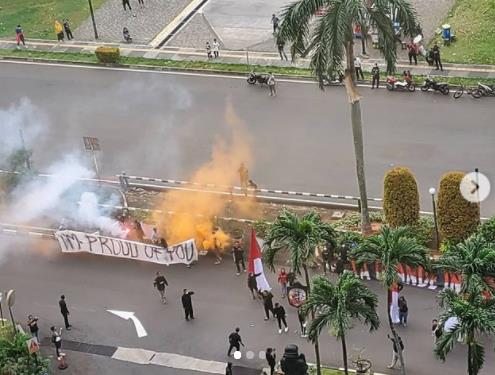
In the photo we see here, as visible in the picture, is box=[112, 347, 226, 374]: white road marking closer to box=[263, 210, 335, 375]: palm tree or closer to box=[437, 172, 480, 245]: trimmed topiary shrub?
box=[263, 210, 335, 375]: palm tree

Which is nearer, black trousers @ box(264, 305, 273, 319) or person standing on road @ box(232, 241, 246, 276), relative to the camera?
black trousers @ box(264, 305, 273, 319)

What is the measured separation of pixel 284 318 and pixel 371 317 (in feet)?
18.3

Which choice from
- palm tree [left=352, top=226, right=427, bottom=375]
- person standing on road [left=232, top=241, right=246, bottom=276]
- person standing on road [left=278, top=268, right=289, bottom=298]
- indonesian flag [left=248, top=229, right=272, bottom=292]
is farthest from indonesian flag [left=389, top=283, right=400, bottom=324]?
person standing on road [left=232, top=241, right=246, bottom=276]

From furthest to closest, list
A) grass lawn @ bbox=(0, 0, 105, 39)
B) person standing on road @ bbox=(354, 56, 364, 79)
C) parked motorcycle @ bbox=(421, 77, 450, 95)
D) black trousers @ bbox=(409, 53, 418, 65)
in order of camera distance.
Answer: grass lawn @ bbox=(0, 0, 105, 39)
black trousers @ bbox=(409, 53, 418, 65)
person standing on road @ bbox=(354, 56, 364, 79)
parked motorcycle @ bbox=(421, 77, 450, 95)

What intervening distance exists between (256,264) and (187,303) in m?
2.57

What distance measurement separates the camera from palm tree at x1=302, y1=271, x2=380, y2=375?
77.6 ft

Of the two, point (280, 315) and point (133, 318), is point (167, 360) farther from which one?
point (280, 315)

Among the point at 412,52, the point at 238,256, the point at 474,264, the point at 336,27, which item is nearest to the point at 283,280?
the point at 238,256

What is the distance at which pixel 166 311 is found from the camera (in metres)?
31.4

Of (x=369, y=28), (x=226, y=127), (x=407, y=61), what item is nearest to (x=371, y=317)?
(x=369, y=28)

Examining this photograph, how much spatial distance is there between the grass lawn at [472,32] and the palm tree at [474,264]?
22.6 metres

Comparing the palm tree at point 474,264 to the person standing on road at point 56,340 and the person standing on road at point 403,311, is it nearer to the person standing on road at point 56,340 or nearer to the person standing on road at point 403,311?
the person standing on road at point 403,311

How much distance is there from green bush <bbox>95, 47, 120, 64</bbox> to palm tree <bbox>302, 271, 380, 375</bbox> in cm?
2718

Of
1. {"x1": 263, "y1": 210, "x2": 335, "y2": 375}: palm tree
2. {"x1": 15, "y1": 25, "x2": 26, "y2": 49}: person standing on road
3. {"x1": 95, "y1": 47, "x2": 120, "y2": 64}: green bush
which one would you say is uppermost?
{"x1": 15, "y1": 25, "x2": 26, "y2": 49}: person standing on road
